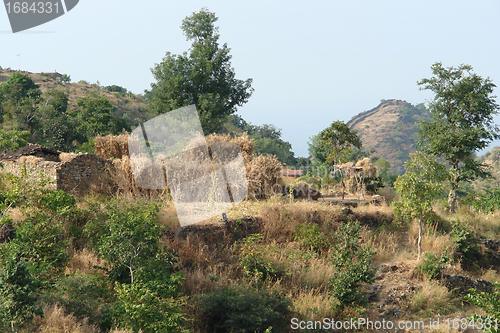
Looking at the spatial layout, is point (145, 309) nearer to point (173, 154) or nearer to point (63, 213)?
point (63, 213)

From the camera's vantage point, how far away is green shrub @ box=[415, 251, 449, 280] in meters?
9.61

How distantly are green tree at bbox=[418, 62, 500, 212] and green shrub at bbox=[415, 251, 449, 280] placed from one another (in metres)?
4.89

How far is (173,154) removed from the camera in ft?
41.9

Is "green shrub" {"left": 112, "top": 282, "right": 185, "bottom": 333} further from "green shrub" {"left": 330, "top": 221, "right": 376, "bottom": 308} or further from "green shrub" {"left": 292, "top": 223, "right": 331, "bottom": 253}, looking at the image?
"green shrub" {"left": 292, "top": 223, "right": 331, "bottom": 253}

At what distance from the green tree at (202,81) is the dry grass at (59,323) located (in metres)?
15.8

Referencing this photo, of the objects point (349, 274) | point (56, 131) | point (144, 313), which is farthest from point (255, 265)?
point (56, 131)

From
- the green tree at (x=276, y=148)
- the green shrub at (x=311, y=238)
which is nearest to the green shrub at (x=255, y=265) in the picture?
the green shrub at (x=311, y=238)

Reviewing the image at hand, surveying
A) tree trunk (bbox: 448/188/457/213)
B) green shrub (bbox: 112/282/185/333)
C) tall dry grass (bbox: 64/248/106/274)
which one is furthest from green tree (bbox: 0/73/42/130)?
tree trunk (bbox: 448/188/457/213)

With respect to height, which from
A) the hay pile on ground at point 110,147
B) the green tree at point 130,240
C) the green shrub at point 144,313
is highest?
the hay pile on ground at point 110,147

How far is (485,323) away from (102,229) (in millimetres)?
6809

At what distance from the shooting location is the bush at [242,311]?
275 inches

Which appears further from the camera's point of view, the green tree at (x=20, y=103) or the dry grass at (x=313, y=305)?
the green tree at (x=20, y=103)

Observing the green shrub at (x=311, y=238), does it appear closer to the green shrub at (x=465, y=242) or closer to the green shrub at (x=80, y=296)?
the green shrub at (x=465, y=242)

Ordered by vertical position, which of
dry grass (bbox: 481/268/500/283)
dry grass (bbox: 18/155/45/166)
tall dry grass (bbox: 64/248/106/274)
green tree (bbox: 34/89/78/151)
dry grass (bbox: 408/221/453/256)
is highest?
green tree (bbox: 34/89/78/151)
